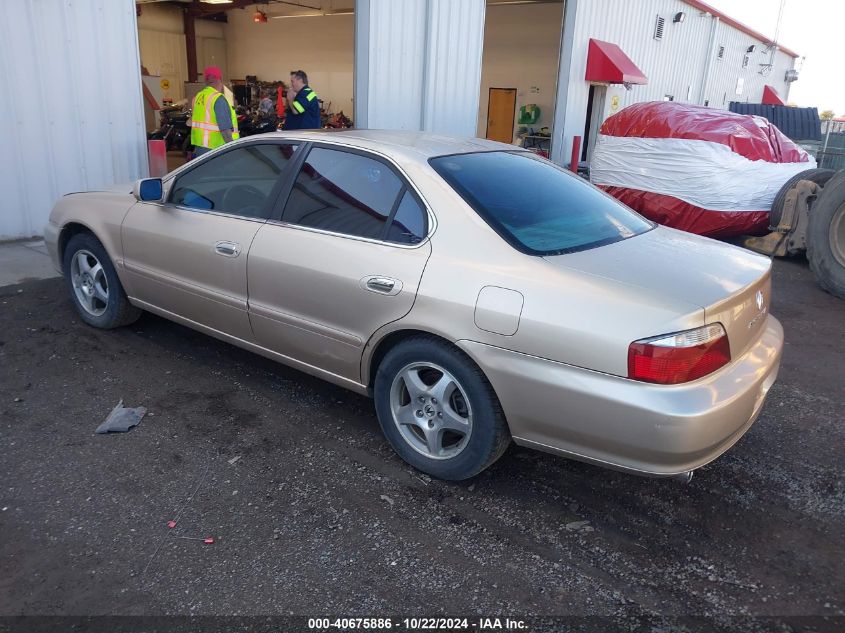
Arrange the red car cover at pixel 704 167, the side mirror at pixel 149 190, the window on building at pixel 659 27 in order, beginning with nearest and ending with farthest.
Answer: the side mirror at pixel 149 190, the red car cover at pixel 704 167, the window on building at pixel 659 27

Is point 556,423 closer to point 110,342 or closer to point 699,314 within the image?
point 699,314

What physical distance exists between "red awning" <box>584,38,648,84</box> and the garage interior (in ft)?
11.7

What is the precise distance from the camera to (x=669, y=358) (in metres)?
2.57

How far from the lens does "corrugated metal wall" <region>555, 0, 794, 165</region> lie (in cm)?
1472

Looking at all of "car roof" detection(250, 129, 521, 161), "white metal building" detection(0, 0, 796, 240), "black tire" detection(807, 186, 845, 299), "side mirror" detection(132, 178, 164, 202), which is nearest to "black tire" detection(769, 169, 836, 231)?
"black tire" detection(807, 186, 845, 299)

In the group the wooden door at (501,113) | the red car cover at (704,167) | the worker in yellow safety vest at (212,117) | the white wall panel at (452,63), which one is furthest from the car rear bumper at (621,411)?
the wooden door at (501,113)

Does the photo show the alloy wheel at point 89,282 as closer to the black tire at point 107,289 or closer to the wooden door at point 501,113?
the black tire at point 107,289

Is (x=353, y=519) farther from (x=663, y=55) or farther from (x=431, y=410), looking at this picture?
(x=663, y=55)

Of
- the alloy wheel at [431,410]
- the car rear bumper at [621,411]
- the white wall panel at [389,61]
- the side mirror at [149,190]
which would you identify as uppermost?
the white wall panel at [389,61]

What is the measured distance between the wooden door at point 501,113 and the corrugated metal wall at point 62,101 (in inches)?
591

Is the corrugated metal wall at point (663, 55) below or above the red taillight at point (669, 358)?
above

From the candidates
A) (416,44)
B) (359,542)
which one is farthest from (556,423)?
(416,44)

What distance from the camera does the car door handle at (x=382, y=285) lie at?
125 inches

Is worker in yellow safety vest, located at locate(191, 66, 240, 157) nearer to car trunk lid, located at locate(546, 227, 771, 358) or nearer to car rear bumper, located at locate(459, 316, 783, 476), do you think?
car trunk lid, located at locate(546, 227, 771, 358)
